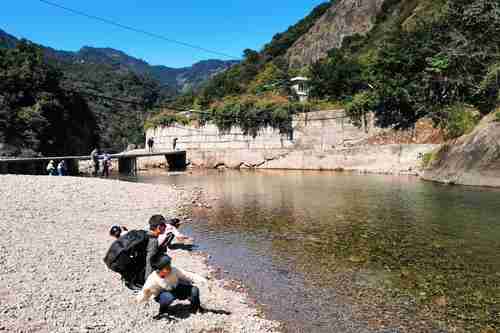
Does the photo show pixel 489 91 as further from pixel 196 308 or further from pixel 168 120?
pixel 168 120

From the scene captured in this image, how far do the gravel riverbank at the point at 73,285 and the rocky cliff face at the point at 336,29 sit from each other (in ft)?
216

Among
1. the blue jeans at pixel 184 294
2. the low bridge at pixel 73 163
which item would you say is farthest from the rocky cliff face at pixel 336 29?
the blue jeans at pixel 184 294

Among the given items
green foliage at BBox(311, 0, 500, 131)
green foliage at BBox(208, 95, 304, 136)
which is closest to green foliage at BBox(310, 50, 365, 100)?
green foliage at BBox(311, 0, 500, 131)

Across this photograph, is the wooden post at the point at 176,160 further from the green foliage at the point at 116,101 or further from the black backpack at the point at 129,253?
the black backpack at the point at 129,253

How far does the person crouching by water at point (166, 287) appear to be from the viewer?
5.67 m

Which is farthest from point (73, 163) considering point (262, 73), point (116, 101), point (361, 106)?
point (116, 101)

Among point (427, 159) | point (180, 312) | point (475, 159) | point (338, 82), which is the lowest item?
point (180, 312)

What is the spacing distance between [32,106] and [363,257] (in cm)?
5210

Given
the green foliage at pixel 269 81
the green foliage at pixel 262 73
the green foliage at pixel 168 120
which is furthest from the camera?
the green foliage at pixel 262 73

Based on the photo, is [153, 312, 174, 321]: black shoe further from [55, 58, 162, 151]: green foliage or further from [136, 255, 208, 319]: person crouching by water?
[55, 58, 162, 151]: green foliage

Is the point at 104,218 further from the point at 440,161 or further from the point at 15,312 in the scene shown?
the point at 440,161

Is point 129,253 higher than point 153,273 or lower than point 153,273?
higher

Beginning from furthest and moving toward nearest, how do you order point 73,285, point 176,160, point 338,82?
point 176,160, point 338,82, point 73,285

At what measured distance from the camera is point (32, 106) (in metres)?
51.8
